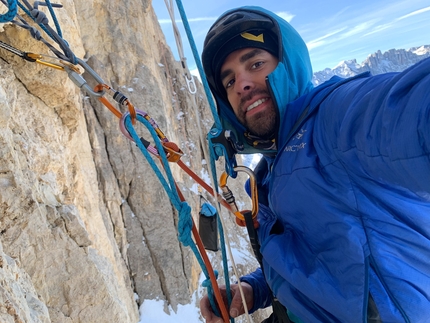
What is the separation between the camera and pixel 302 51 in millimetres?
2039

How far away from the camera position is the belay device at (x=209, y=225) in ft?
7.44

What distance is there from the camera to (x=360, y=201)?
120cm

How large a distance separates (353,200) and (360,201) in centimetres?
3

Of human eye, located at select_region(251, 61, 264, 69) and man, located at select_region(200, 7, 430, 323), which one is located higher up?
human eye, located at select_region(251, 61, 264, 69)

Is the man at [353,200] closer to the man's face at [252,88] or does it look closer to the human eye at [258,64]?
the man's face at [252,88]

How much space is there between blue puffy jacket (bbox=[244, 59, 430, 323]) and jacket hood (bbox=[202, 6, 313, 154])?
0.35 meters

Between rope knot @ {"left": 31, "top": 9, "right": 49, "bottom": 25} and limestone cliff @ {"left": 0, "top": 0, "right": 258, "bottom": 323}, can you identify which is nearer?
rope knot @ {"left": 31, "top": 9, "right": 49, "bottom": 25}

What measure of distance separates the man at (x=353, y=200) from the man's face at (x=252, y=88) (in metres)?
0.17

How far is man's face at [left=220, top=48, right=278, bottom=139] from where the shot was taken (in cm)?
196

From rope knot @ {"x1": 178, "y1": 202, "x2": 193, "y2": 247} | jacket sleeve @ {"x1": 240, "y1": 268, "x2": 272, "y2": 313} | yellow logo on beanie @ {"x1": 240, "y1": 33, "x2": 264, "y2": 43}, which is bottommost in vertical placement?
jacket sleeve @ {"x1": 240, "y1": 268, "x2": 272, "y2": 313}

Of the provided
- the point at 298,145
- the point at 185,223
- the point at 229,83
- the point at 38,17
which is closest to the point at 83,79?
the point at 38,17

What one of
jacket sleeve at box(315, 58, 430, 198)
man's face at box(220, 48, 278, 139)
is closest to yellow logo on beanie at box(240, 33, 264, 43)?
man's face at box(220, 48, 278, 139)

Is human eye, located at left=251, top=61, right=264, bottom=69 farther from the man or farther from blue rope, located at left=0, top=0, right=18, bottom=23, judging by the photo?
blue rope, located at left=0, top=0, right=18, bottom=23

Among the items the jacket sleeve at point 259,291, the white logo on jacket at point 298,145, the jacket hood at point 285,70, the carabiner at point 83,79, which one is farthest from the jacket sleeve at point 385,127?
the carabiner at point 83,79
